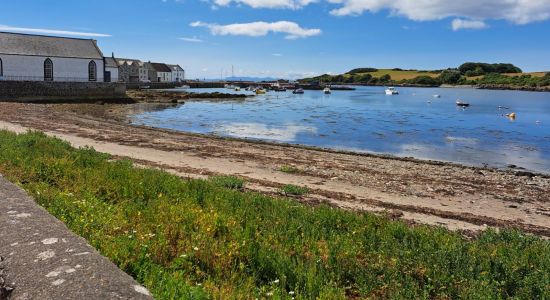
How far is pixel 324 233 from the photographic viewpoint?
846 centimetres

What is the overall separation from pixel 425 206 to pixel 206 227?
33.5 ft

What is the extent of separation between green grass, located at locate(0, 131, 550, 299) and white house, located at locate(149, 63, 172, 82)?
180272mm

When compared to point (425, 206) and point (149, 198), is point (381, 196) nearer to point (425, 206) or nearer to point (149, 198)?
point (425, 206)

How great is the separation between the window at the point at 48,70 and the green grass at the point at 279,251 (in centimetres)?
7136

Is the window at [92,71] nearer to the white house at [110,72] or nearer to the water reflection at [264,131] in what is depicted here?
the white house at [110,72]

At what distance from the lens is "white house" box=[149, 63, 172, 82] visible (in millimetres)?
181875

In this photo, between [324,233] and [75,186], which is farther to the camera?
[75,186]

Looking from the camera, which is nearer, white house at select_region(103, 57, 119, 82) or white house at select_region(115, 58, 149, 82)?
white house at select_region(103, 57, 119, 82)

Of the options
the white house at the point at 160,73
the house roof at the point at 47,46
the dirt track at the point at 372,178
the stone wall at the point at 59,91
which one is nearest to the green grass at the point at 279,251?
the dirt track at the point at 372,178

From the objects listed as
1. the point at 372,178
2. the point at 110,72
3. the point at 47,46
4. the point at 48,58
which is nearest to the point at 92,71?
the point at 48,58

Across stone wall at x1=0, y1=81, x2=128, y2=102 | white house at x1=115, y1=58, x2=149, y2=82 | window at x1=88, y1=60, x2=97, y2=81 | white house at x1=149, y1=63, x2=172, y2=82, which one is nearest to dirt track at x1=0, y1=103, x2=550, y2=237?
stone wall at x1=0, y1=81, x2=128, y2=102

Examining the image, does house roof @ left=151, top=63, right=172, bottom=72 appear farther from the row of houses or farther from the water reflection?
the water reflection

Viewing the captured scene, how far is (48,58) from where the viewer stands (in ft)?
239

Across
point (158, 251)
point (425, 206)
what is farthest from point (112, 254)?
point (425, 206)
